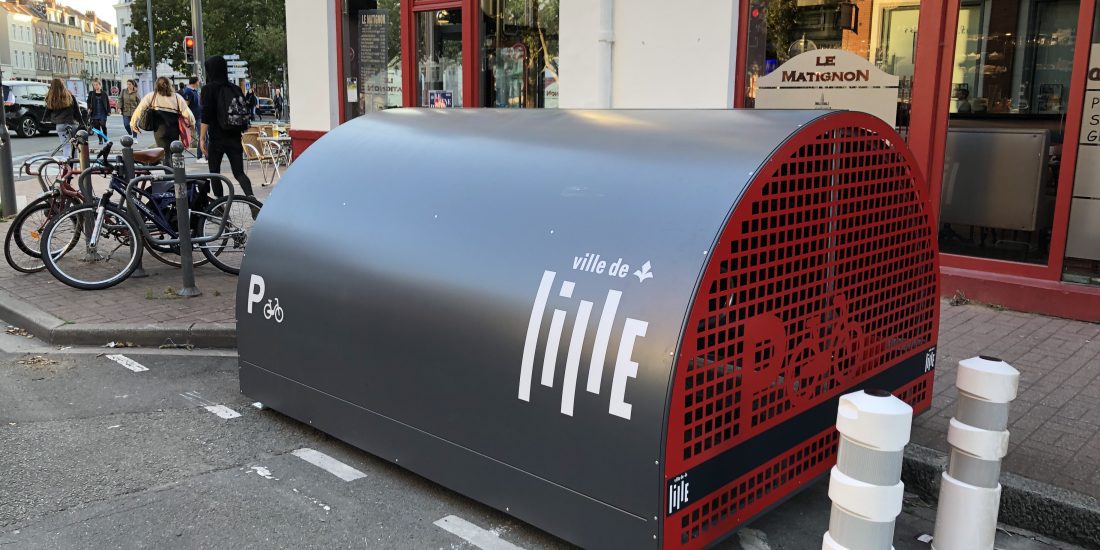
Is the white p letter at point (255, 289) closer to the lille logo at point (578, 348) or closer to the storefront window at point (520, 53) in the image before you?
the lille logo at point (578, 348)

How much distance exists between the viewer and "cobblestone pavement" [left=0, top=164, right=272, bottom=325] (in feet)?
19.9

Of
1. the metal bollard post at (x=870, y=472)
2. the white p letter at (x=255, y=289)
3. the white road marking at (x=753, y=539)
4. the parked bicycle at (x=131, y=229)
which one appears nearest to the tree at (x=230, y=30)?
the parked bicycle at (x=131, y=229)

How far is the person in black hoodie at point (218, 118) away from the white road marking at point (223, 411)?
4.79 m

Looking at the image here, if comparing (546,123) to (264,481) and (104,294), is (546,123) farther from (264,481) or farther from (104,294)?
(104,294)

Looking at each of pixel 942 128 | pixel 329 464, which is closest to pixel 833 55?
pixel 942 128

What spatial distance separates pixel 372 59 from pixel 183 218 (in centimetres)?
533

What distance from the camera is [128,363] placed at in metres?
5.39

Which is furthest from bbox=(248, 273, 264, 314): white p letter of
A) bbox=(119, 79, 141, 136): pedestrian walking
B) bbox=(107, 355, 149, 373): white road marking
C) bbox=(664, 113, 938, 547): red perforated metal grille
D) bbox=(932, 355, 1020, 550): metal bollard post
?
bbox=(119, 79, 141, 136): pedestrian walking

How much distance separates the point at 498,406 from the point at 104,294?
16.1 feet

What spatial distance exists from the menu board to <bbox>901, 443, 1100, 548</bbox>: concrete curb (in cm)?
892

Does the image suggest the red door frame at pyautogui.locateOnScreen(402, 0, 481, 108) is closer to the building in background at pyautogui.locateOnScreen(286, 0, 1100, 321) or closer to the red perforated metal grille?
the building in background at pyautogui.locateOnScreen(286, 0, 1100, 321)

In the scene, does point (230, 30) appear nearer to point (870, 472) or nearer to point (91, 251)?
point (91, 251)

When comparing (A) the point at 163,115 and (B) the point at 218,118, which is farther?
(A) the point at 163,115

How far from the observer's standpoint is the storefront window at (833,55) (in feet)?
21.7
